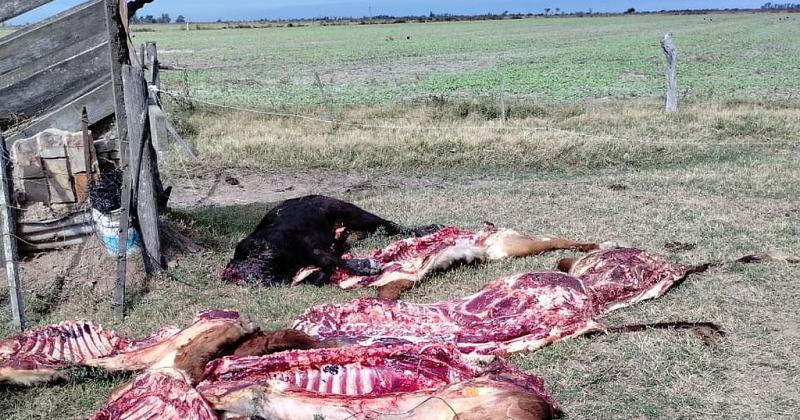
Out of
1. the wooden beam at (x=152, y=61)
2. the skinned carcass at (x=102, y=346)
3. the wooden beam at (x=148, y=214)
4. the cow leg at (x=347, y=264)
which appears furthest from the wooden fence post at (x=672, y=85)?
the skinned carcass at (x=102, y=346)

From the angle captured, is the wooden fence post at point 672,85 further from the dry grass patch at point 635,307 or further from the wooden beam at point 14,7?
the wooden beam at point 14,7

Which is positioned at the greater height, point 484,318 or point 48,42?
point 48,42

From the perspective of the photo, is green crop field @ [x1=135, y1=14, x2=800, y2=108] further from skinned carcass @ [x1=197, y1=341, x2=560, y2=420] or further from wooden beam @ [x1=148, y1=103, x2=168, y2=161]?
skinned carcass @ [x1=197, y1=341, x2=560, y2=420]

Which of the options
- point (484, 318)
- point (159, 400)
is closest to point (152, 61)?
point (484, 318)

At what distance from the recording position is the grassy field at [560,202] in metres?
4.58

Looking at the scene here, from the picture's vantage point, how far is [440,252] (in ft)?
21.5

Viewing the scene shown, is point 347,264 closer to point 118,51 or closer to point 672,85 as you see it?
point 118,51

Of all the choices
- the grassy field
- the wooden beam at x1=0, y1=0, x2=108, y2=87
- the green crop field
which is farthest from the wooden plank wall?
the green crop field

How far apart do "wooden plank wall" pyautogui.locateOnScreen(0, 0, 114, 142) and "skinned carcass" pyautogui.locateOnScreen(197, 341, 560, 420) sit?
3.94 metres

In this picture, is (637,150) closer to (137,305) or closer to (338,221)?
(338,221)

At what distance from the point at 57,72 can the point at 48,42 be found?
29 centimetres

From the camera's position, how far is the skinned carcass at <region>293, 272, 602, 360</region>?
497cm

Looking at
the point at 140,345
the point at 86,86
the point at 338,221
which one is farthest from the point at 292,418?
the point at 86,86

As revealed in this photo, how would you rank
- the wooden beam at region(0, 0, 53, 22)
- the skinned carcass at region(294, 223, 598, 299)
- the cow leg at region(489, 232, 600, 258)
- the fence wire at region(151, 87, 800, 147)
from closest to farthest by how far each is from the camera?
1. the wooden beam at region(0, 0, 53, 22)
2. the skinned carcass at region(294, 223, 598, 299)
3. the cow leg at region(489, 232, 600, 258)
4. the fence wire at region(151, 87, 800, 147)
